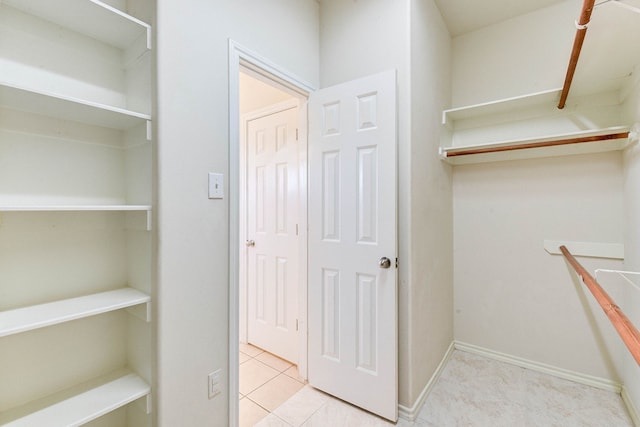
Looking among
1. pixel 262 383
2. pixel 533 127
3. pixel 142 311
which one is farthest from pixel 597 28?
pixel 262 383

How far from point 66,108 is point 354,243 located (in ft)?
4.88

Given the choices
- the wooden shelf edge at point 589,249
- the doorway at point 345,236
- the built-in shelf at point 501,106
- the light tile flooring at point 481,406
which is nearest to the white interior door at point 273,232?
→ the doorway at point 345,236

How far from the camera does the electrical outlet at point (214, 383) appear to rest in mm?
1364

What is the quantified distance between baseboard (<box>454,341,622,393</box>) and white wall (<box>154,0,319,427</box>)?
6.77 ft

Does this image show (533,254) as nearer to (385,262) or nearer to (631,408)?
(631,408)

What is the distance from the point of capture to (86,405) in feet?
3.41

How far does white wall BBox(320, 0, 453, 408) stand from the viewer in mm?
1703

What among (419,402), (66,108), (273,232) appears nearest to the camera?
(66,108)

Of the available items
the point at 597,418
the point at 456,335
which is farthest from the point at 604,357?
the point at 456,335

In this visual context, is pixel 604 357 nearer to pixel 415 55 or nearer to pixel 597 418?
pixel 597 418

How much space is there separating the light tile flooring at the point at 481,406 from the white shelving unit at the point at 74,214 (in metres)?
0.89

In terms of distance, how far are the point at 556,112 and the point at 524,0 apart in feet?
2.78

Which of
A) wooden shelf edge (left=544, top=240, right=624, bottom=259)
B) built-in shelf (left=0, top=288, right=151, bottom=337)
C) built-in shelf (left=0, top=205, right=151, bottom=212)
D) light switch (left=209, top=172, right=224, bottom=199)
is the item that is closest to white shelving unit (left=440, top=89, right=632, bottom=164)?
wooden shelf edge (left=544, top=240, right=624, bottom=259)

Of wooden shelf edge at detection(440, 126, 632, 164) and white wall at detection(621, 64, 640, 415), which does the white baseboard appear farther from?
wooden shelf edge at detection(440, 126, 632, 164)
